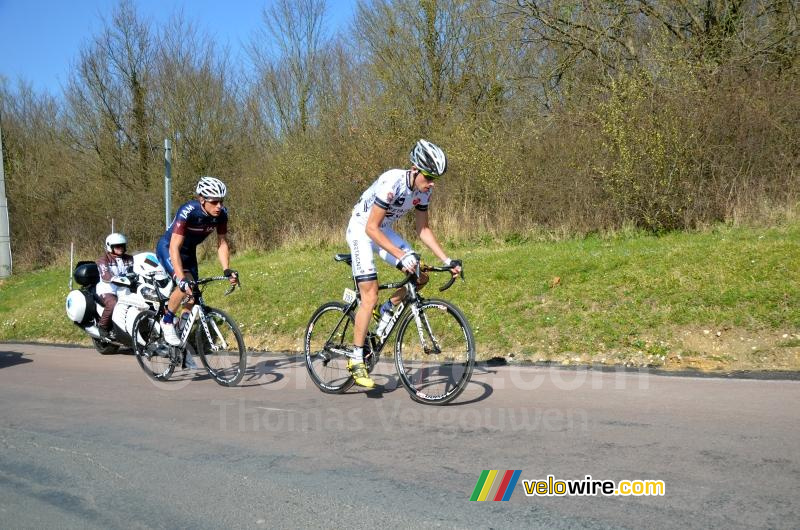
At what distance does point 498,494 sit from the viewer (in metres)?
4.11

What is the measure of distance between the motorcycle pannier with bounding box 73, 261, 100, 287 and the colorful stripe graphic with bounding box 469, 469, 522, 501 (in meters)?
8.12

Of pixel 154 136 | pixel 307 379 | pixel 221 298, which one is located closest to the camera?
pixel 307 379

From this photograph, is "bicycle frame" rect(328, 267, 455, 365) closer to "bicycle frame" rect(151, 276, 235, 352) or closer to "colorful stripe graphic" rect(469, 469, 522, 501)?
"bicycle frame" rect(151, 276, 235, 352)

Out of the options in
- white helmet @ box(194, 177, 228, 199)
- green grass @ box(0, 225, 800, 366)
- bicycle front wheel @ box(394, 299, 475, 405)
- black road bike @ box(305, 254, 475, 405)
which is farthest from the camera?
green grass @ box(0, 225, 800, 366)

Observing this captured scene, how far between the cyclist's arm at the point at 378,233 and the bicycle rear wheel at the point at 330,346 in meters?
0.98

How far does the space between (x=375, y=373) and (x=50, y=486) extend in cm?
371

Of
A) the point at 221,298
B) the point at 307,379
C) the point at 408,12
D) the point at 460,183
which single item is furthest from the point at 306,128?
the point at 307,379

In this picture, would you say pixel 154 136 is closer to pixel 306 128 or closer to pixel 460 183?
pixel 306 128

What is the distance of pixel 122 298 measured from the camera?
399 inches

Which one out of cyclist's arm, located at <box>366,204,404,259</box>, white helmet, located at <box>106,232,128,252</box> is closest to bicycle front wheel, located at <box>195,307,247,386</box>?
cyclist's arm, located at <box>366,204,404,259</box>

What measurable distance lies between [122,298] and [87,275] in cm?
102

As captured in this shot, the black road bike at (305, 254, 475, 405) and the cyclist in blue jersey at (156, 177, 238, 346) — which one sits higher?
the cyclist in blue jersey at (156, 177, 238, 346)

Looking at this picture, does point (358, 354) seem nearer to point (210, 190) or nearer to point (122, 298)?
point (210, 190)

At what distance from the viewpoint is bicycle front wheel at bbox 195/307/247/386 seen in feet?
24.5
